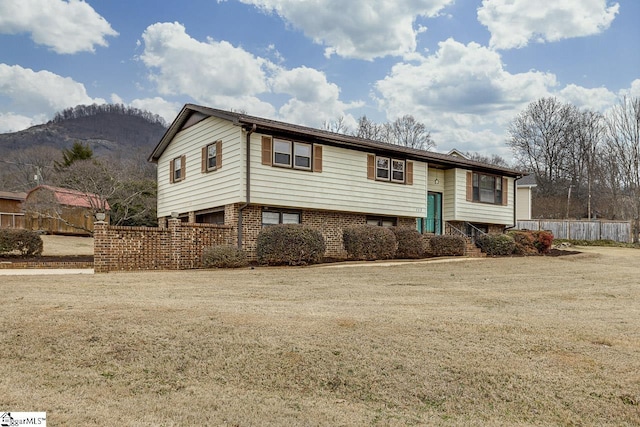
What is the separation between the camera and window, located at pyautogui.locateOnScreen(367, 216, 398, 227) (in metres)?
19.6

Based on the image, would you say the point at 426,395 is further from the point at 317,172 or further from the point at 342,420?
the point at 317,172

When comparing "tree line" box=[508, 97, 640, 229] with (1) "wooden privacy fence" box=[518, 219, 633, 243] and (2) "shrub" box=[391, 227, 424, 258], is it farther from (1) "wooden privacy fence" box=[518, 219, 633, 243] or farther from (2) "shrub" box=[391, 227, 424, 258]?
(2) "shrub" box=[391, 227, 424, 258]

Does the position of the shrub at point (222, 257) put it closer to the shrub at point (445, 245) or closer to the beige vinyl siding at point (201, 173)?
the beige vinyl siding at point (201, 173)

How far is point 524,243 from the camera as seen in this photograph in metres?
21.3

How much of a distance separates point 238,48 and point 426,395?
2447 cm

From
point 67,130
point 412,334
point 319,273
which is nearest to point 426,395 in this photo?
point 412,334

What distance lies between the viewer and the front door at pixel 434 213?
2212 cm

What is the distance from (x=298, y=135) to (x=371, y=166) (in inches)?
143

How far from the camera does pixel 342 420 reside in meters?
3.79

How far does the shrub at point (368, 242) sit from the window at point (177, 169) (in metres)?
7.39

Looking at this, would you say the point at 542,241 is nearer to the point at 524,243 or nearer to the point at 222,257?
the point at 524,243

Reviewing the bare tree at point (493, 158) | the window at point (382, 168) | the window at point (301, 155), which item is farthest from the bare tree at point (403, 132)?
the window at point (301, 155)

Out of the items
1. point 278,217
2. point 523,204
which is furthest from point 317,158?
point 523,204

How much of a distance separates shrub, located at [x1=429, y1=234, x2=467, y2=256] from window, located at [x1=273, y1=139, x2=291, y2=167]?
6.57m
